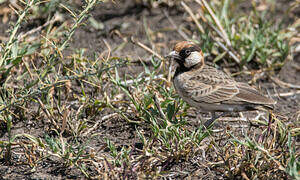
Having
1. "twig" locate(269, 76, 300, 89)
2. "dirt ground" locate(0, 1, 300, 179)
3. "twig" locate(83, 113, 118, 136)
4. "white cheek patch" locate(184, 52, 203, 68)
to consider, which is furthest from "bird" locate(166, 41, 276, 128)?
"twig" locate(269, 76, 300, 89)

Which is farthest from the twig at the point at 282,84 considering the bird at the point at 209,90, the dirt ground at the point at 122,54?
the bird at the point at 209,90

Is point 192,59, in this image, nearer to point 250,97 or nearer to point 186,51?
point 186,51

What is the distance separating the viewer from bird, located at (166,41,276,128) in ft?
15.4

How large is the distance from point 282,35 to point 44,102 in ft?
11.7

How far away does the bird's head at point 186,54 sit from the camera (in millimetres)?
5004

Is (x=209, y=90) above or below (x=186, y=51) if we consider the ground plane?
below

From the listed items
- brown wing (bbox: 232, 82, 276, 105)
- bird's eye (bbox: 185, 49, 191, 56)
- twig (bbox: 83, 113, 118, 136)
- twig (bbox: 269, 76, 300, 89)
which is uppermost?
bird's eye (bbox: 185, 49, 191, 56)

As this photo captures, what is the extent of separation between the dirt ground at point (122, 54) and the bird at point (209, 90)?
14.8 inches

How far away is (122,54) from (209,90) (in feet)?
6.62

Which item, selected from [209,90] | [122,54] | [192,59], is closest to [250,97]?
[209,90]

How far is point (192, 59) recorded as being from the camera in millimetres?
5074

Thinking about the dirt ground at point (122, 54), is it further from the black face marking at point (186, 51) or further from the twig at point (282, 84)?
the black face marking at point (186, 51)

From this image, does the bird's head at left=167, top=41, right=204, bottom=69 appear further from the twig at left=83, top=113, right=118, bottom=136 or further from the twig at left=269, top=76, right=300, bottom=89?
the twig at left=269, top=76, right=300, bottom=89

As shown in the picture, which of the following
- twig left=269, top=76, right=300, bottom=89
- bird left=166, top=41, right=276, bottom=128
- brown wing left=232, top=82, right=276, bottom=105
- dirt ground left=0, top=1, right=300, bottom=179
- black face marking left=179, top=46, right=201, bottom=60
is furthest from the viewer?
twig left=269, top=76, right=300, bottom=89
